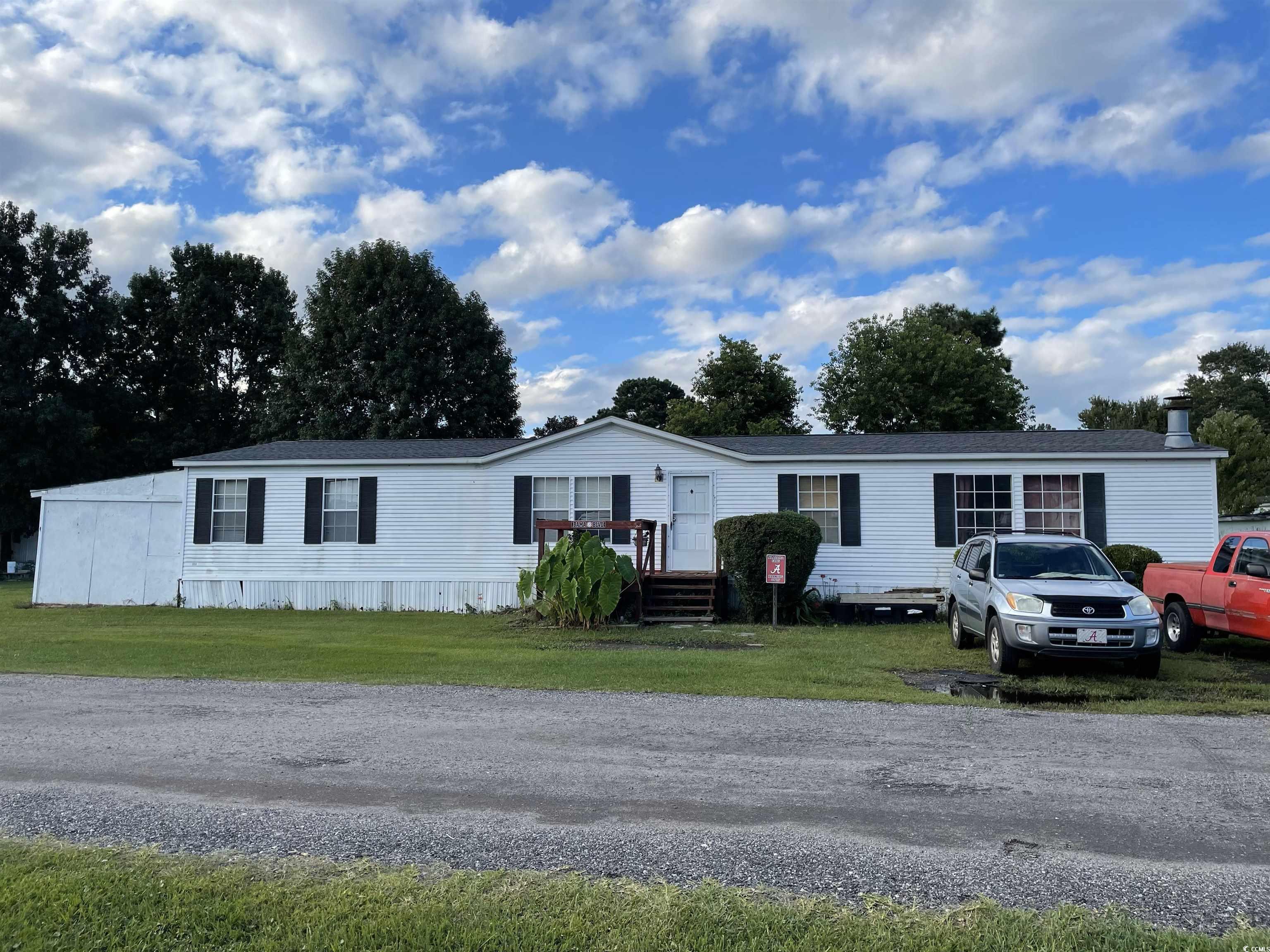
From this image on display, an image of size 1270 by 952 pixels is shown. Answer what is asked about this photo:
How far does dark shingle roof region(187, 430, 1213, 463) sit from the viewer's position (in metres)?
18.2

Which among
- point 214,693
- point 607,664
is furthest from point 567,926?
point 607,664

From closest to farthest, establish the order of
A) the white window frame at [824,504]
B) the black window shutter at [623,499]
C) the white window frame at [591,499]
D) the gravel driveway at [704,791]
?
the gravel driveway at [704,791] → the white window frame at [824,504] → the black window shutter at [623,499] → the white window frame at [591,499]

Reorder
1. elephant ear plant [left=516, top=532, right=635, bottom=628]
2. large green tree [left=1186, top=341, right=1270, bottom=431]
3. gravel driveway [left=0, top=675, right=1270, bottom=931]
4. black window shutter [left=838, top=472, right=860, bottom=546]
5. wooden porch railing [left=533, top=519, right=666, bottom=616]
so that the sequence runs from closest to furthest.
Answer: gravel driveway [left=0, top=675, right=1270, bottom=931]
elephant ear plant [left=516, top=532, right=635, bottom=628]
wooden porch railing [left=533, top=519, right=666, bottom=616]
black window shutter [left=838, top=472, right=860, bottom=546]
large green tree [left=1186, top=341, right=1270, bottom=431]

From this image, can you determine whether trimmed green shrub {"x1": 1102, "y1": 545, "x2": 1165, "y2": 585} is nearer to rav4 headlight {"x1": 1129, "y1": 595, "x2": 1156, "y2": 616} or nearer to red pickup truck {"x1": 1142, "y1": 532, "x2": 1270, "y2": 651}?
red pickup truck {"x1": 1142, "y1": 532, "x2": 1270, "y2": 651}

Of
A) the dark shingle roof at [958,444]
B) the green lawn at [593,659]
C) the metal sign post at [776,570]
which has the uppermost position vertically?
the dark shingle roof at [958,444]

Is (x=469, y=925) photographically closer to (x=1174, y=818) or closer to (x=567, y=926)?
(x=567, y=926)

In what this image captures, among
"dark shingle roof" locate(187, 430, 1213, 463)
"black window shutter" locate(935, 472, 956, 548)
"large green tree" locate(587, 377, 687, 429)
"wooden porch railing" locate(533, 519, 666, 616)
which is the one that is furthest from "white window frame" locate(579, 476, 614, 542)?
"large green tree" locate(587, 377, 687, 429)

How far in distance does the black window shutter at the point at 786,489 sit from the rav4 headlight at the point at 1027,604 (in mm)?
8538

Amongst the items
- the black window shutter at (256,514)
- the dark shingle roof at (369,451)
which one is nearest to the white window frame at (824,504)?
the dark shingle roof at (369,451)

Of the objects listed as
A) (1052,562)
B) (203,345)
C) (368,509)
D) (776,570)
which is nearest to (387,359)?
(203,345)

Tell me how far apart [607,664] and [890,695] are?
11.9 ft

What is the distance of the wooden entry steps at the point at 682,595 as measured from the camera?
A: 685 inches

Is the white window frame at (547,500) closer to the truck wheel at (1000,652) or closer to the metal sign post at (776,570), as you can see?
the metal sign post at (776,570)

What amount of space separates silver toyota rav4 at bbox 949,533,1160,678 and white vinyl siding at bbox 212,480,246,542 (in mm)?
15686
